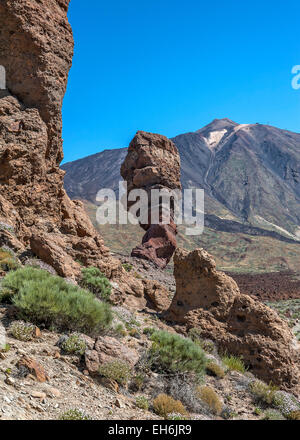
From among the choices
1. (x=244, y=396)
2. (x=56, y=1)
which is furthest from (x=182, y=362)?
(x=56, y=1)

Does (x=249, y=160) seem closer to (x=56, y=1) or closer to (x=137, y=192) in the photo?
(x=137, y=192)

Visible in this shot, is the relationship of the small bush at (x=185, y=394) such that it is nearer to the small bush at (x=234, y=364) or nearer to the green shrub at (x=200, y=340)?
the small bush at (x=234, y=364)

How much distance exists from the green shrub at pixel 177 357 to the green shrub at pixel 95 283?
9.88 ft

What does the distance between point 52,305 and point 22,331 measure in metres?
0.65

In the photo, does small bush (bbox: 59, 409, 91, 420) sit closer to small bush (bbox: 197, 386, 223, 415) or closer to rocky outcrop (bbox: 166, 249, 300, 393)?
small bush (bbox: 197, 386, 223, 415)

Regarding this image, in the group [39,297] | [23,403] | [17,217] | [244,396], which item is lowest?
[244,396]

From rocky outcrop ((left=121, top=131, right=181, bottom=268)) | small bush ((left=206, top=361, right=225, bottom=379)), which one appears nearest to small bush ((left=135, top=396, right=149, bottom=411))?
small bush ((left=206, top=361, right=225, bottom=379))

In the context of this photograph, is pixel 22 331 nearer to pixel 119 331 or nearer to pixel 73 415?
pixel 73 415

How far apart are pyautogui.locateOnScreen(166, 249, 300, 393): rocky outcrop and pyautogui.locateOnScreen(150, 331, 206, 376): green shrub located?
1.92 metres

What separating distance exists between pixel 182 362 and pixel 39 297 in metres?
2.54

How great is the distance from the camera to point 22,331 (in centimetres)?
451

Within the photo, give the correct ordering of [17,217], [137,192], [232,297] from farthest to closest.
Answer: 1. [137,192]
2. [17,217]
3. [232,297]

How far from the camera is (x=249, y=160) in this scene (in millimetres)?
175000

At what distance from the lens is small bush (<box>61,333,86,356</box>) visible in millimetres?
4555
